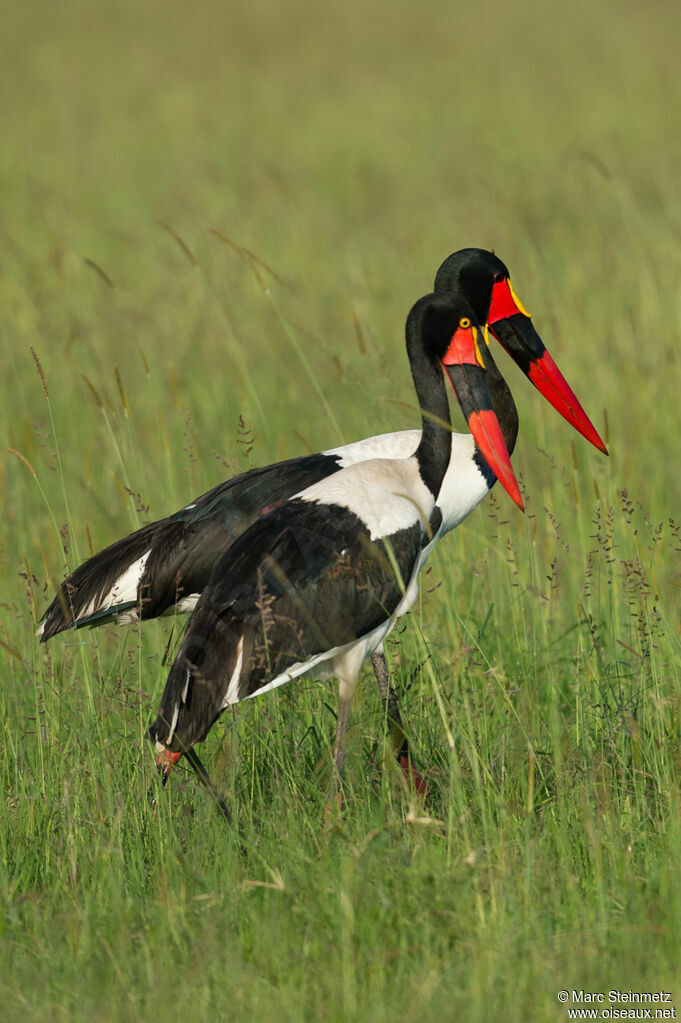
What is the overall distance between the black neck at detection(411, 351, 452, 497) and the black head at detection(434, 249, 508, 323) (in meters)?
0.39

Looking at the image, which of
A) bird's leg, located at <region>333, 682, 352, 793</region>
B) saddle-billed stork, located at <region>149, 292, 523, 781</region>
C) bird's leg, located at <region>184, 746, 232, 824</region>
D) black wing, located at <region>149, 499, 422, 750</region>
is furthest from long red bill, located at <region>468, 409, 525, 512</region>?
bird's leg, located at <region>184, 746, 232, 824</region>

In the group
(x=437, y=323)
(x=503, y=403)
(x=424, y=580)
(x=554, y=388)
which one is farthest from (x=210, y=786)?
(x=554, y=388)

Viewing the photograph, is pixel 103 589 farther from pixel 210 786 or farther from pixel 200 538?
pixel 210 786

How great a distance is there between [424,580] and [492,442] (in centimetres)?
105

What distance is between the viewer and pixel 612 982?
98.9 inches

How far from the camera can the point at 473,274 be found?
432cm

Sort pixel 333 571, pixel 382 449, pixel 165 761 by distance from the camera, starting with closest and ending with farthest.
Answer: pixel 165 761, pixel 333 571, pixel 382 449

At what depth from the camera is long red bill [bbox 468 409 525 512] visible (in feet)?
12.2

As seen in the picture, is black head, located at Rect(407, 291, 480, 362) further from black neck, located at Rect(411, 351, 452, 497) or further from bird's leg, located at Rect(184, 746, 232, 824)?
bird's leg, located at Rect(184, 746, 232, 824)

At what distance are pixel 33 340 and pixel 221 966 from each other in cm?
540

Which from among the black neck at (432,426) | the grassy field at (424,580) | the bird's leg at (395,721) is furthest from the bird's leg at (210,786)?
the black neck at (432,426)

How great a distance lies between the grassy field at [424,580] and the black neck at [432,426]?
0.16m

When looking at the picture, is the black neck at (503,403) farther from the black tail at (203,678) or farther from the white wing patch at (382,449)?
the black tail at (203,678)

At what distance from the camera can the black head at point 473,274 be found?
4.31m
